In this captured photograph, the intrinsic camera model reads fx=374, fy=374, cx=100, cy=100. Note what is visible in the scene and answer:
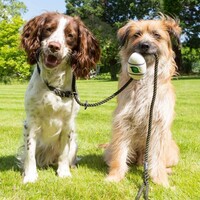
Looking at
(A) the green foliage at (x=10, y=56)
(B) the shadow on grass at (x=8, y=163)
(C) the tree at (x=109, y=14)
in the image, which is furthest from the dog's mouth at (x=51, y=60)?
(A) the green foliage at (x=10, y=56)

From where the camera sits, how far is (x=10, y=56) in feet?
140

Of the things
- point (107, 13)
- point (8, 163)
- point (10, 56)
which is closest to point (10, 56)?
point (10, 56)

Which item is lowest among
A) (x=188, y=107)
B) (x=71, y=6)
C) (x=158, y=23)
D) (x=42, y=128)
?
(x=188, y=107)

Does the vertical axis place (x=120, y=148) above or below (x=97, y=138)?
above

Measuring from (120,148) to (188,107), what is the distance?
26.8 ft

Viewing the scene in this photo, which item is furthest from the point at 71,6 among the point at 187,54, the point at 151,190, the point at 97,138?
the point at 151,190

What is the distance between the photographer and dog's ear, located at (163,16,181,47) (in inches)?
178

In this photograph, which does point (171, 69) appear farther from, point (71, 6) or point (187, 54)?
point (187, 54)

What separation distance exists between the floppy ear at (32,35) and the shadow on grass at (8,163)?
1.48 metres

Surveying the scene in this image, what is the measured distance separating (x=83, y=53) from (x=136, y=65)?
742 mm

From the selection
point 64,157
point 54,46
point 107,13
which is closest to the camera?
point 54,46

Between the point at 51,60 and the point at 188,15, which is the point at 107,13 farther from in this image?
the point at 51,60

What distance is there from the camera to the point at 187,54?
2092 inches

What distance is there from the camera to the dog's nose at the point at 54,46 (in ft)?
12.9
